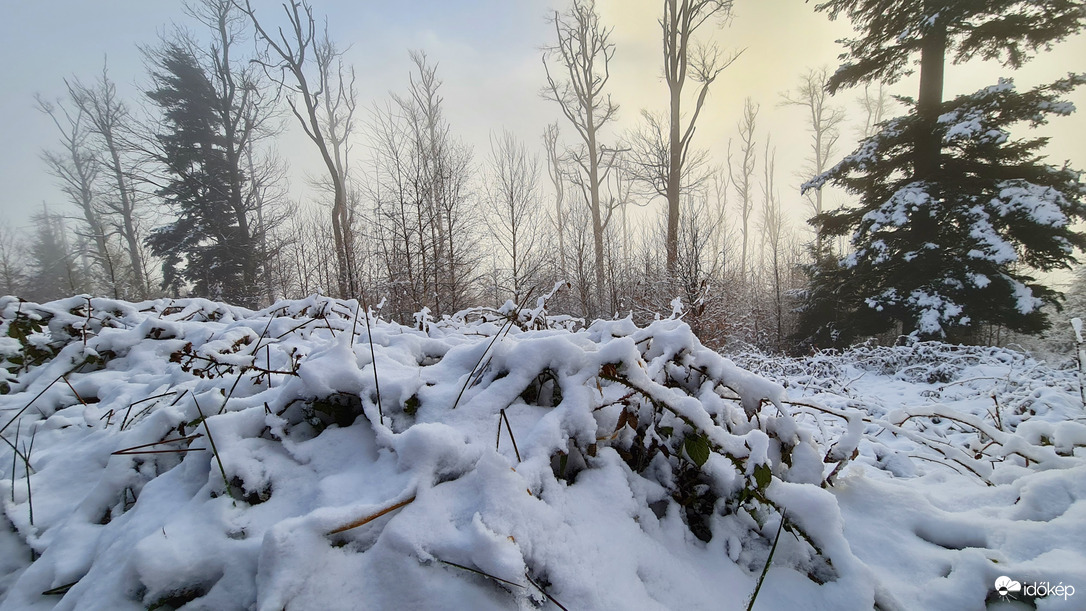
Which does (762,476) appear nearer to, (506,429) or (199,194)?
(506,429)

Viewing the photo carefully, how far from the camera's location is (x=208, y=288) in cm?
1358

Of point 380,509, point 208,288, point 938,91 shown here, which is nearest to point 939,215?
point 938,91

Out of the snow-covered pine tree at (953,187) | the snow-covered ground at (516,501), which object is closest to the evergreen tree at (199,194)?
the snow-covered ground at (516,501)

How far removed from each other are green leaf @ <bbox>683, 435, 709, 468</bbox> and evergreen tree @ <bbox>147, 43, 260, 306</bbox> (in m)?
16.5

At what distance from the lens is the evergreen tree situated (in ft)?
44.6

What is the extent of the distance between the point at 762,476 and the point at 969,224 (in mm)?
9576

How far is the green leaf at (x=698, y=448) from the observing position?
0.90 meters

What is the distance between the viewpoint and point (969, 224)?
22.7ft

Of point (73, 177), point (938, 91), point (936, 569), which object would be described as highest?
point (73, 177)

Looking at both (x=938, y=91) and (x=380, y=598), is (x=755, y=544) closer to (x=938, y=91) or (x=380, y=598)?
(x=380, y=598)

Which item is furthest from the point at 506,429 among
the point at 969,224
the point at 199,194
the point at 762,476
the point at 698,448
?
the point at 199,194

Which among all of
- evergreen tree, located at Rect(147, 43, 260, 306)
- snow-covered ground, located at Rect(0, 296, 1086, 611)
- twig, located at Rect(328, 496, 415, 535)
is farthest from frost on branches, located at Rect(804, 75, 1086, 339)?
evergreen tree, located at Rect(147, 43, 260, 306)

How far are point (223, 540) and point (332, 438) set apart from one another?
0.29 m

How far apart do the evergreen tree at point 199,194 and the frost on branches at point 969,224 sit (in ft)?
58.8
